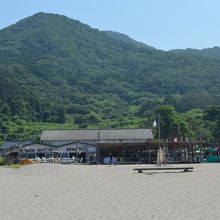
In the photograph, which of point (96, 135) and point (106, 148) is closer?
point (106, 148)

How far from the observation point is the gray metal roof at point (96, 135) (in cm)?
9050

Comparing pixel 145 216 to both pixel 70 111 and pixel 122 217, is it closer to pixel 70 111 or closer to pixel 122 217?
pixel 122 217

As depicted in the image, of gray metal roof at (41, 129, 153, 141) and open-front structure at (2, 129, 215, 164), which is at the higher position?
gray metal roof at (41, 129, 153, 141)

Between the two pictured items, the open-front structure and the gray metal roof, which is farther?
the gray metal roof

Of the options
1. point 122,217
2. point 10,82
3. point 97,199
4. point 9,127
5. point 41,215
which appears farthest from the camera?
point 10,82

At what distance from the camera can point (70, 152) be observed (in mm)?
76500

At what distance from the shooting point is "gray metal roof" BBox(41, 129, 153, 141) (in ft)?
297

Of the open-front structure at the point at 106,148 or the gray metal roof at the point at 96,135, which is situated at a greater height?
the gray metal roof at the point at 96,135

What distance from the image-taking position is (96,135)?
9181 centimetres

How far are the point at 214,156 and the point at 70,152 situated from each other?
24.7 meters

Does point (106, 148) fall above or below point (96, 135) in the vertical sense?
below

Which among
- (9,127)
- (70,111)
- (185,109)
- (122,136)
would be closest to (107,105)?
(70,111)

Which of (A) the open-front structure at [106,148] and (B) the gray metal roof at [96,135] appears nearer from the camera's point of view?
(A) the open-front structure at [106,148]

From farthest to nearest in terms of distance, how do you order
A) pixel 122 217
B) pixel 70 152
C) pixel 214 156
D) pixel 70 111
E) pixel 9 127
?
pixel 70 111, pixel 9 127, pixel 70 152, pixel 214 156, pixel 122 217
